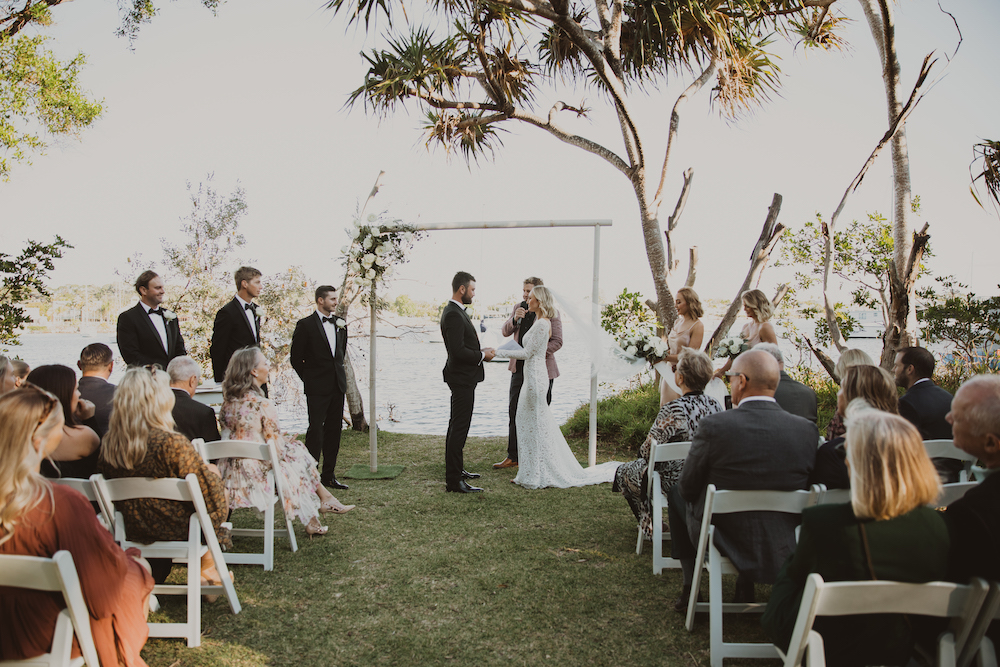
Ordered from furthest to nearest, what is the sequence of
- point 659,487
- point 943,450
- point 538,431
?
point 538,431 < point 659,487 < point 943,450

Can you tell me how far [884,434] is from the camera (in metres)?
1.82

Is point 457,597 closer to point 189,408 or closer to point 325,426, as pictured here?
point 189,408

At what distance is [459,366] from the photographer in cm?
565

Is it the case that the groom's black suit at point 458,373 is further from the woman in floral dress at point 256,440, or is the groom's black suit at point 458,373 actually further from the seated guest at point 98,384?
the seated guest at point 98,384

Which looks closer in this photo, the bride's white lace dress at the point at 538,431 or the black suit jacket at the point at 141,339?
the black suit jacket at the point at 141,339

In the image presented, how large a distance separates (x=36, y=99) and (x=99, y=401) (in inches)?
275

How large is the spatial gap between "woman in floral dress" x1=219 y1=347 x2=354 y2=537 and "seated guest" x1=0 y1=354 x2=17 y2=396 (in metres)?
1.11

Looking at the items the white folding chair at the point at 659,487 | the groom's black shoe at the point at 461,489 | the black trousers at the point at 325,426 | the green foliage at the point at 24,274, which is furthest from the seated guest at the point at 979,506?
the green foliage at the point at 24,274

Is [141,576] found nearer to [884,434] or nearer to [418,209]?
[884,434]

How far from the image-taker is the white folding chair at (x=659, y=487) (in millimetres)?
3402

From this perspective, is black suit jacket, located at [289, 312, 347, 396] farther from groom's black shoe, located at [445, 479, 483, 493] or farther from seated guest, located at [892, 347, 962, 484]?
seated guest, located at [892, 347, 962, 484]

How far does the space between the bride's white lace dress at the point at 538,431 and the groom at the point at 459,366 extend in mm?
396

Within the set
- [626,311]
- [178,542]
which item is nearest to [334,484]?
[178,542]

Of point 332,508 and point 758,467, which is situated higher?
point 758,467
